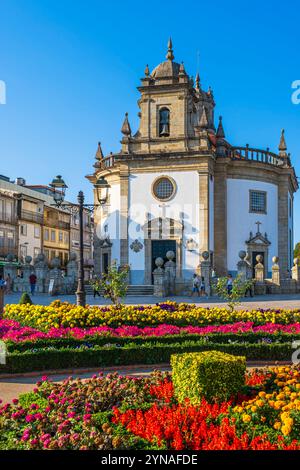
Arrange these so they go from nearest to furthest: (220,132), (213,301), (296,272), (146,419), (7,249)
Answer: (146,419) → (213,301) → (296,272) → (220,132) → (7,249)

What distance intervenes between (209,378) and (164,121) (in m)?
30.7

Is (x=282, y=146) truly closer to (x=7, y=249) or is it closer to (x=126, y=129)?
(x=126, y=129)

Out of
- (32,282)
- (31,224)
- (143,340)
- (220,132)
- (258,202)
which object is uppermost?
(220,132)

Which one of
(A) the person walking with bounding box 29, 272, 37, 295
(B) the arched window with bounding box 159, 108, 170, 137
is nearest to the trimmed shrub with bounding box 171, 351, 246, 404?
(A) the person walking with bounding box 29, 272, 37, 295

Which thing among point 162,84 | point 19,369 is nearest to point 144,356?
point 19,369

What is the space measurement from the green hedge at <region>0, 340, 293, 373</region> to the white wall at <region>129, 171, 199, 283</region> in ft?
72.3

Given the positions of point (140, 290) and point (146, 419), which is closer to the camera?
point (146, 419)

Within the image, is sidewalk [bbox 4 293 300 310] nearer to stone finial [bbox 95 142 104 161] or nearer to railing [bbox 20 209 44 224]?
stone finial [bbox 95 142 104 161]

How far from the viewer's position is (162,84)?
3619 cm

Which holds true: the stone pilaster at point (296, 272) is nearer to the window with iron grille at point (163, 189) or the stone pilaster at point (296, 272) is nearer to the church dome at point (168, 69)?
the window with iron grille at point (163, 189)

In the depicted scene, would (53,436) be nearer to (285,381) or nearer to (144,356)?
(285,381)

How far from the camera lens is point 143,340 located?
41.3 ft

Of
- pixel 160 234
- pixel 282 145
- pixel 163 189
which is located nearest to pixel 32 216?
pixel 163 189

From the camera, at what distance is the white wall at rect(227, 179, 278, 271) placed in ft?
119
